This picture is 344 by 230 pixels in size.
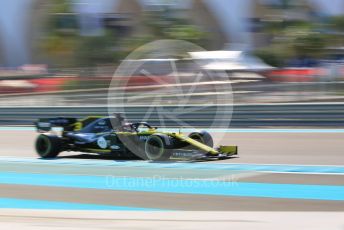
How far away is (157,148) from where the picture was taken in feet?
30.8

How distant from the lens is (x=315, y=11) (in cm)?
5044

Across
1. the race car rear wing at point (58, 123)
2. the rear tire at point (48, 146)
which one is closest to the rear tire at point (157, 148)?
the race car rear wing at point (58, 123)

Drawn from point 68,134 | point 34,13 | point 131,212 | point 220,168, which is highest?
point 34,13

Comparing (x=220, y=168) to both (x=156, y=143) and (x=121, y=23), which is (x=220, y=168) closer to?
(x=156, y=143)

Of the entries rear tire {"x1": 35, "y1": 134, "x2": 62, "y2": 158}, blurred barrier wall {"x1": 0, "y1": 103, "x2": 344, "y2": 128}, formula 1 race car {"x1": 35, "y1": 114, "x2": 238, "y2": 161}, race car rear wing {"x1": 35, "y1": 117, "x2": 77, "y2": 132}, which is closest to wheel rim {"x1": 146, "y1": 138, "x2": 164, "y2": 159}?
formula 1 race car {"x1": 35, "y1": 114, "x2": 238, "y2": 161}

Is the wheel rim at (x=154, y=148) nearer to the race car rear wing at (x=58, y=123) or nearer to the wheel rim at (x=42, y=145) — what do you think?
the race car rear wing at (x=58, y=123)

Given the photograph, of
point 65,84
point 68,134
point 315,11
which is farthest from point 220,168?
point 315,11

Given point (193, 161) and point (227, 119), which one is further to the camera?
point (227, 119)

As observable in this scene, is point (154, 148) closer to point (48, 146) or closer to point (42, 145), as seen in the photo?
point (48, 146)

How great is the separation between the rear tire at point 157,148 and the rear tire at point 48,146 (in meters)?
1.93

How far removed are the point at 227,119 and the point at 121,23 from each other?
136 ft

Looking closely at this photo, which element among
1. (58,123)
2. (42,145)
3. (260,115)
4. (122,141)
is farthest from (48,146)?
(260,115)

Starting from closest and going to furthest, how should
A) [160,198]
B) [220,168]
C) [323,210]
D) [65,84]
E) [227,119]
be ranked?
[323,210] → [160,198] → [220,168] → [227,119] → [65,84]

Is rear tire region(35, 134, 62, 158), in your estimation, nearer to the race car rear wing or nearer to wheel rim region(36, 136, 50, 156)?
wheel rim region(36, 136, 50, 156)
